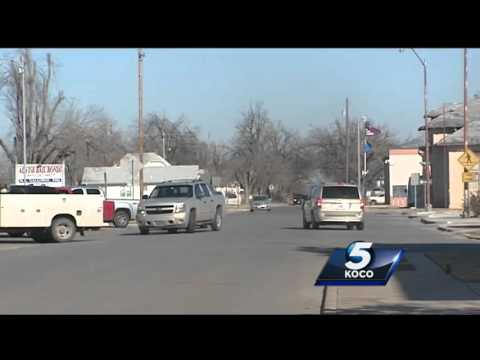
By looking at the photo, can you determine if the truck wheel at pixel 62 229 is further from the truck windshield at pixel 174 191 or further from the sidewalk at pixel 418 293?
the sidewalk at pixel 418 293

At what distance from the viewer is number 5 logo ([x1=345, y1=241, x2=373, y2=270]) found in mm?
12336

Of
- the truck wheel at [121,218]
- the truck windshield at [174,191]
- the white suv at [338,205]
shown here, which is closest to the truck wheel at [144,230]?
the truck windshield at [174,191]

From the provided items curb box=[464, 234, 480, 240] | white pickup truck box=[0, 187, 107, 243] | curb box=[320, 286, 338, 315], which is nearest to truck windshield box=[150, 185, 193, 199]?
white pickup truck box=[0, 187, 107, 243]

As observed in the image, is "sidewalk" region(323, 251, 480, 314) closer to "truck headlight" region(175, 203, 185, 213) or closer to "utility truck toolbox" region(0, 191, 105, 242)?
"utility truck toolbox" region(0, 191, 105, 242)

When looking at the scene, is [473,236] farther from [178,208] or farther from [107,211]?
[107,211]

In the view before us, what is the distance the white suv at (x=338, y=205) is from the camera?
3347 centimetres

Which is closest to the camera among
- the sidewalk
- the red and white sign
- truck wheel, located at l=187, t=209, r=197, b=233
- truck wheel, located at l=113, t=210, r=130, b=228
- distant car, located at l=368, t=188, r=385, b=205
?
the sidewalk

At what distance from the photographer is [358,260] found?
41.9 ft

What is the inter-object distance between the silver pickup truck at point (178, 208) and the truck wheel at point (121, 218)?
7.05 m

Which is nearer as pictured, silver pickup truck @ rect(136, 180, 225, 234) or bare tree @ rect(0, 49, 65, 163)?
silver pickup truck @ rect(136, 180, 225, 234)

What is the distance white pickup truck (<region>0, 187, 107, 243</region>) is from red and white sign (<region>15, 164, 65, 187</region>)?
16.4m

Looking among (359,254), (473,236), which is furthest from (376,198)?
(359,254)

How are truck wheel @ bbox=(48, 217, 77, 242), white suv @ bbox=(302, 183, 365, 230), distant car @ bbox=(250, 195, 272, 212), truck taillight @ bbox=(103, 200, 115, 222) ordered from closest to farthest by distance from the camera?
truck wheel @ bbox=(48, 217, 77, 242), truck taillight @ bbox=(103, 200, 115, 222), white suv @ bbox=(302, 183, 365, 230), distant car @ bbox=(250, 195, 272, 212)
